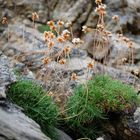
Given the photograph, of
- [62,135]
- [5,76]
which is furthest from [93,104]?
[5,76]

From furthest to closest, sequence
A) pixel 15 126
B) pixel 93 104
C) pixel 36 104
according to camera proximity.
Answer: pixel 93 104 → pixel 36 104 → pixel 15 126

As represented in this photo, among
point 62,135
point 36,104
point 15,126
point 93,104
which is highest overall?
point 15,126

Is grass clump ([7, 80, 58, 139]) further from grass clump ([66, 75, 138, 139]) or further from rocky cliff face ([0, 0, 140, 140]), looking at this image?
grass clump ([66, 75, 138, 139])

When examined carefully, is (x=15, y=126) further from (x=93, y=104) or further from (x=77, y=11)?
(x=77, y=11)

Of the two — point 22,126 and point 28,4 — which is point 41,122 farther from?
point 28,4

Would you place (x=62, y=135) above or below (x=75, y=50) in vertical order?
below

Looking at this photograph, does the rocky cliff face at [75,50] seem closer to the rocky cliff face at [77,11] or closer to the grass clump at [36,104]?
the rocky cliff face at [77,11]

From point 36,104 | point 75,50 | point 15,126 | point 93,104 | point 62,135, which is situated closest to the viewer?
point 15,126
